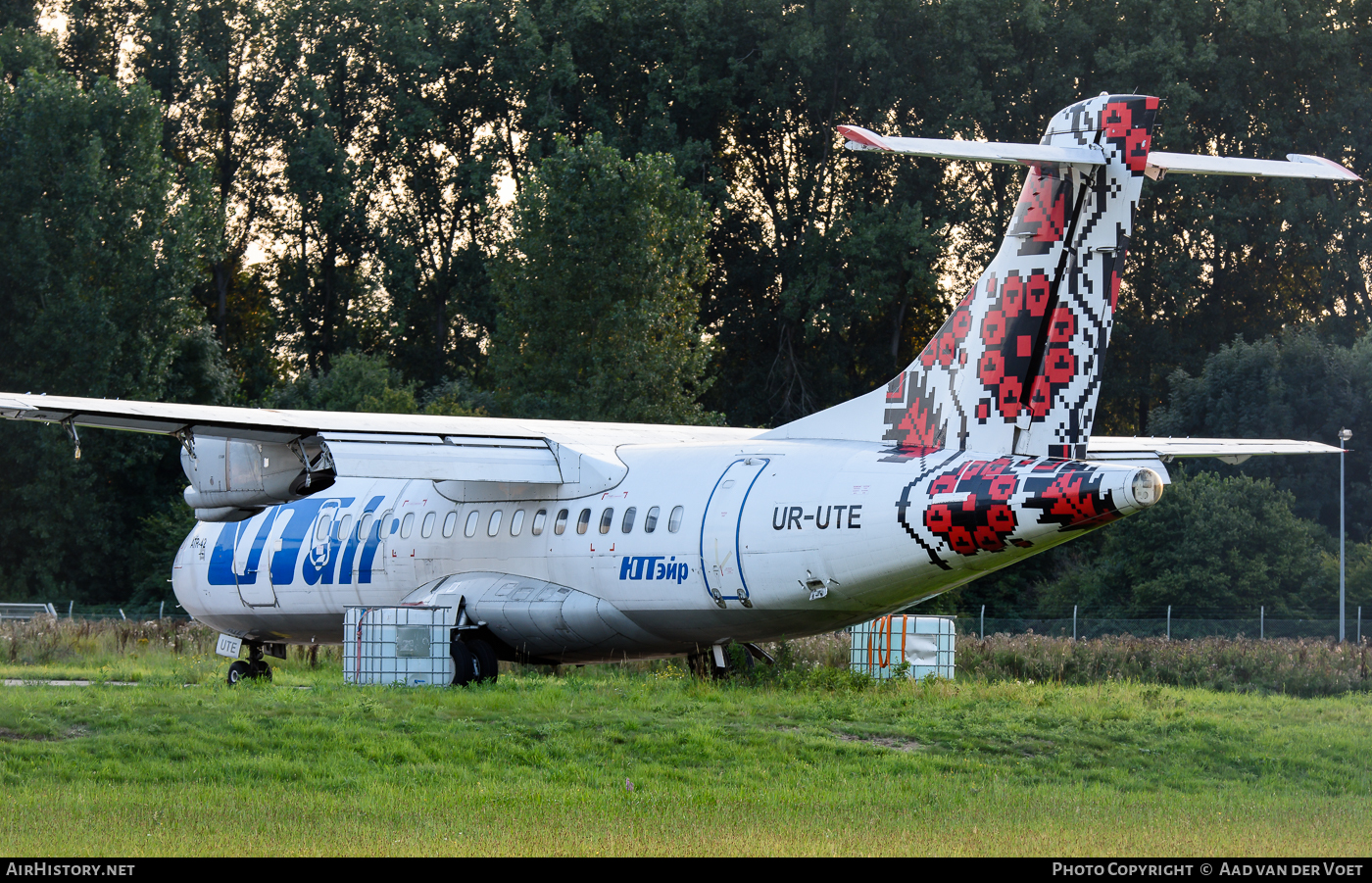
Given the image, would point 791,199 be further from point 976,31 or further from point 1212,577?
point 1212,577

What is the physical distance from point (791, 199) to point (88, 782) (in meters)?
47.2

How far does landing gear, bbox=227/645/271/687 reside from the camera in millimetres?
23344

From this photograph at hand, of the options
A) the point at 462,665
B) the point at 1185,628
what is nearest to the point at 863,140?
the point at 462,665

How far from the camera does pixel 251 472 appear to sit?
19.2 metres

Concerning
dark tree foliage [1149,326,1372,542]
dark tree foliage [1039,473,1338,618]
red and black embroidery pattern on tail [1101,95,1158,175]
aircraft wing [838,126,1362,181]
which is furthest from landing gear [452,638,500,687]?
dark tree foliage [1149,326,1372,542]

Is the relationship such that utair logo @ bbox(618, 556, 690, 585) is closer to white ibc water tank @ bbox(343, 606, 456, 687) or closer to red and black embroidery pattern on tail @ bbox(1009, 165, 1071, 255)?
white ibc water tank @ bbox(343, 606, 456, 687)

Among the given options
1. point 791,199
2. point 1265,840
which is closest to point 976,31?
point 791,199

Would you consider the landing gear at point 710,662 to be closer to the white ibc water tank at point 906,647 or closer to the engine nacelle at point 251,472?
the white ibc water tank at point 906,647

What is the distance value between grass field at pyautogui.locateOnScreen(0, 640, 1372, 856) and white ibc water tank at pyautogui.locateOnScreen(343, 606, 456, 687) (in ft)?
2.20

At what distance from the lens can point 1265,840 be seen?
1119 cm

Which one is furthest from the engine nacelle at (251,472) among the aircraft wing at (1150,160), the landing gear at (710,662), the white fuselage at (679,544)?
the aircraft wing at (1150,160)

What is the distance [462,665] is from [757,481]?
4.67 m

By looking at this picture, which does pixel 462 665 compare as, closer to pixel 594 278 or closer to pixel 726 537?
pixel 726 537

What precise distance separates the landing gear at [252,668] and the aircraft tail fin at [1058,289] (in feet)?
38.5
